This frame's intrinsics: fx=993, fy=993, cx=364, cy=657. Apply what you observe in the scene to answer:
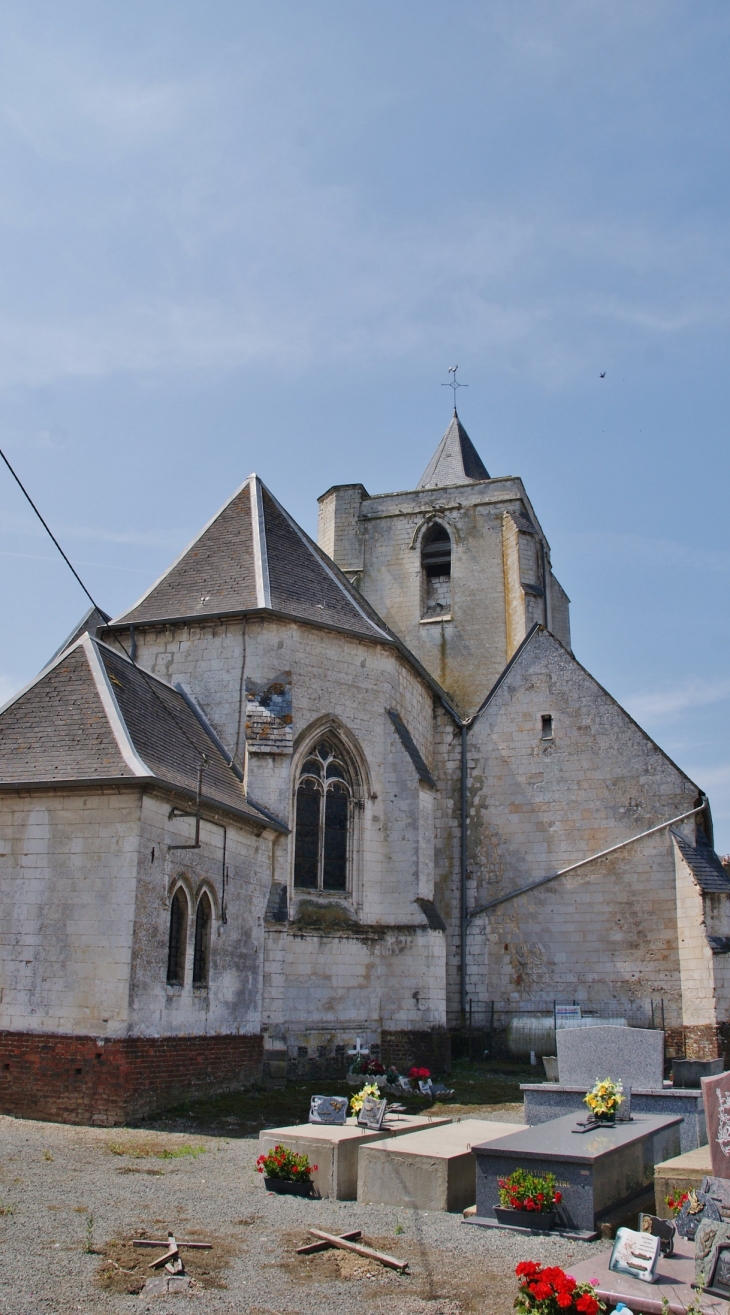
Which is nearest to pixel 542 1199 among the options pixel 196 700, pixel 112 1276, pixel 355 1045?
→ pixel 112 1276

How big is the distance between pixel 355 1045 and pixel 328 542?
51.2 feet

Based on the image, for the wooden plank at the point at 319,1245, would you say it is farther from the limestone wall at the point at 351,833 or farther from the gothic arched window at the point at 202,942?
the limestone wall at the point at 351,833

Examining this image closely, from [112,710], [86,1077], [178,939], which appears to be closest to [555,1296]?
[86,1077]

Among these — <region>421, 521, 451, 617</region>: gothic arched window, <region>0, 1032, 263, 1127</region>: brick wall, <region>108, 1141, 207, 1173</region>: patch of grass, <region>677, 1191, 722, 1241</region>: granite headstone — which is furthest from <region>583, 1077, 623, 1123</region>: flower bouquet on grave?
<region>421, 521, 451, 617</region>: gothic arched window

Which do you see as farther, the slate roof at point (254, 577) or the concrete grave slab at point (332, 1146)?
the slate roof at point (254, 577)

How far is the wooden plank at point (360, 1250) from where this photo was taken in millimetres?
5922

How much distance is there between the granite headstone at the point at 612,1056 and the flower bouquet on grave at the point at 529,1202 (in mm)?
3067

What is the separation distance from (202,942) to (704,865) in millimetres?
9100

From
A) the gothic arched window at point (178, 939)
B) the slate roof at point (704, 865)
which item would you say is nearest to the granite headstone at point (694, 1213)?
the gothic arched window at point (178, 939)

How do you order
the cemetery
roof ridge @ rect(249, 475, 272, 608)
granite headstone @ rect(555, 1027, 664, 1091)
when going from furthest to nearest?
roof ridge @ rect(249, 475, 272, 608) → granite headstone @ rect(555, 1027, 664, 1091) → the cemetery

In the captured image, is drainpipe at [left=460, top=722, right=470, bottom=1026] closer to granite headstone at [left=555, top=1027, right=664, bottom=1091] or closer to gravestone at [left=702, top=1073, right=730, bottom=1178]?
granite headstone at [left=555, top=1027, right=664, bottom=1091]

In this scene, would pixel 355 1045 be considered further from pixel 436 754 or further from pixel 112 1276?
pixel 112 1276

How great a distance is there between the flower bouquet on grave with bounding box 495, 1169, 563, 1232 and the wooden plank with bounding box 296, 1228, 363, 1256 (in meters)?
1.06

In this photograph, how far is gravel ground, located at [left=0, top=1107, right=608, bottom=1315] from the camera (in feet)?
17.4
